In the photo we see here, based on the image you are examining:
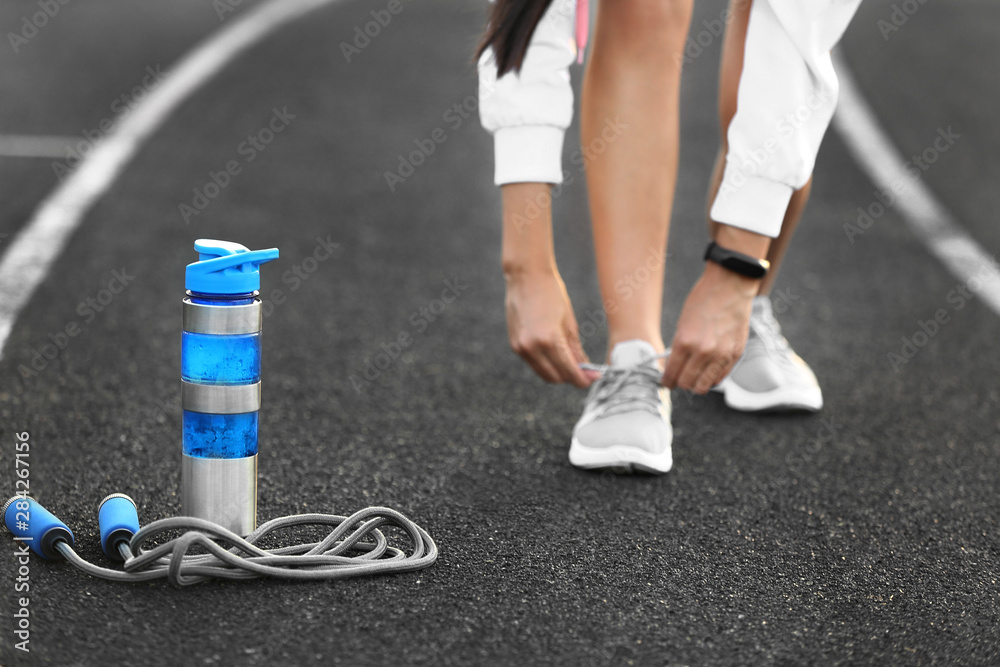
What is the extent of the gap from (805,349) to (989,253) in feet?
4.54

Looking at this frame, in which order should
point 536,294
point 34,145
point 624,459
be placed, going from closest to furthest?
point 536,294 < point 624,459 < point 34,145

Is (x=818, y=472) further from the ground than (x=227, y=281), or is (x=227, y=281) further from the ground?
(x=227, y=281)

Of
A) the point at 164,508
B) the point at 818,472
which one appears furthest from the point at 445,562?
the point at 818,472

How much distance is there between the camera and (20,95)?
5953 mm

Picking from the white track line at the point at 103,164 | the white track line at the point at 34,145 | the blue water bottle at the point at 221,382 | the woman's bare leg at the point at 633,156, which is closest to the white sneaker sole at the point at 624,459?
the woman's bare leg at the point at 633,156

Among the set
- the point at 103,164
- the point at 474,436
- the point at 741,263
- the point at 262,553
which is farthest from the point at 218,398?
the point at 103,164

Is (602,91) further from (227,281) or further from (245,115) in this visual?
(245,115)

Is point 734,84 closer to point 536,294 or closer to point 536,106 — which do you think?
point 536,106

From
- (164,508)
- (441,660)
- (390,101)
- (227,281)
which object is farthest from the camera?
(390,101)

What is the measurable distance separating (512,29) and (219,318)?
0.98m

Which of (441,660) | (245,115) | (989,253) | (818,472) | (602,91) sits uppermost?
(245,115)

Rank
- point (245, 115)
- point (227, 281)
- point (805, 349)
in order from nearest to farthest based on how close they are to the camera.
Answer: point (227, 281)
point (805, 349)
point (245, 115)

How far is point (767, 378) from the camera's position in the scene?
294cm

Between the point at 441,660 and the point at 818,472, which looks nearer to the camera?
the point at 441,660
